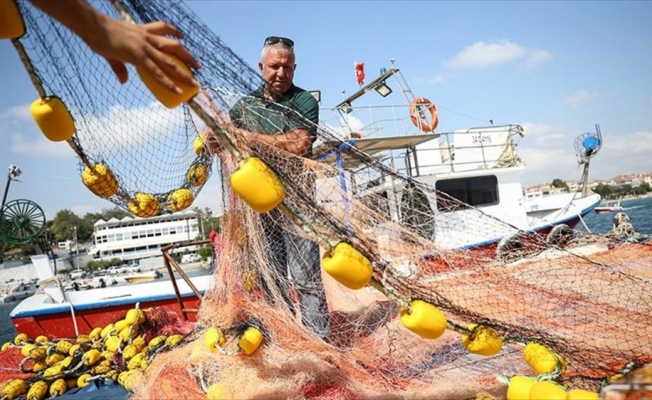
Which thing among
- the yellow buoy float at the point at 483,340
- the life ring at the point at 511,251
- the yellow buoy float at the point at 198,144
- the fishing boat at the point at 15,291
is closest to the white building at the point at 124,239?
the fishing boat at the point at 15,291

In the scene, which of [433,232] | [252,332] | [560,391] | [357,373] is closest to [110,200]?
[252,332]

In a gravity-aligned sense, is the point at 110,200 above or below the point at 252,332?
above

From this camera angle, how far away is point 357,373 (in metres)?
2.50

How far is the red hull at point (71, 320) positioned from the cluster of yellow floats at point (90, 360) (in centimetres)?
111

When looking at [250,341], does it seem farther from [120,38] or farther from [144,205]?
[120,38]

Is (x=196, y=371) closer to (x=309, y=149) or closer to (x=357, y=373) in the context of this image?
(x=357, y=373)

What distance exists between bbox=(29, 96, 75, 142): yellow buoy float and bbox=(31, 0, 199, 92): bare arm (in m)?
0.56

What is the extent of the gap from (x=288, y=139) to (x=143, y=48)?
128cm

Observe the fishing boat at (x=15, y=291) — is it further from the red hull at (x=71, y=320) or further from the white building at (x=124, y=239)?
the red hull at (x=71, y=320)

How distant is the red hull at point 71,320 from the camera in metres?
5.51

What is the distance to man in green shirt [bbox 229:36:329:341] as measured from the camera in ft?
8.48

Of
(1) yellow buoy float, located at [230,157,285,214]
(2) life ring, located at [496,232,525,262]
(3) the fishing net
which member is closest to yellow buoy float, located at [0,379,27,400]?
(3) the fishing net

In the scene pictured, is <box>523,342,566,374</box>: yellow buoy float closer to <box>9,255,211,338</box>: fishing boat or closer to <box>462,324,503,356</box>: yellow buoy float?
<box>462,324,503,356</box>: yellow buoy float

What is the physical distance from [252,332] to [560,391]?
5.23 feet
